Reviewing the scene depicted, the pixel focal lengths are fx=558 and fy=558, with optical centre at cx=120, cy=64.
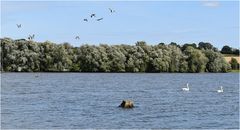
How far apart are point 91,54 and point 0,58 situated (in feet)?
65.9

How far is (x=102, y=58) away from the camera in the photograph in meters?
117

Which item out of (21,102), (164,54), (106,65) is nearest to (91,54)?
(106,65)

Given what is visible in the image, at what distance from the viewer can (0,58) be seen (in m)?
105

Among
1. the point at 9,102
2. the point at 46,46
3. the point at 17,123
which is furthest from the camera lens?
the point at 46,46

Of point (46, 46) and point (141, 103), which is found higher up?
point (46, 46)

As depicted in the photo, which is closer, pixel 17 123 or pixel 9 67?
pixel 17 123

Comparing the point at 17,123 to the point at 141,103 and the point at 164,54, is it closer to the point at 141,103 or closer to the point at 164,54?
the point at 141,103

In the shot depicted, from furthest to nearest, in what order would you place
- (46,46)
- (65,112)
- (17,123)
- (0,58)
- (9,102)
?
(46,46)
(0,58)
(9,102)
(65,112)
(17,123)

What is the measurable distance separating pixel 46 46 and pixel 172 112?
81411mm

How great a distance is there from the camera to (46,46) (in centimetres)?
11512

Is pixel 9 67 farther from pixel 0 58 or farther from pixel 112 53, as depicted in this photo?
pixel 112 53

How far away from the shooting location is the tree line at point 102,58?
111331 mm

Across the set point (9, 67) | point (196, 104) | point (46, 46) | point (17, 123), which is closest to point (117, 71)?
point (46, 46)

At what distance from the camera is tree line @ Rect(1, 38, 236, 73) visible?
111331mm
